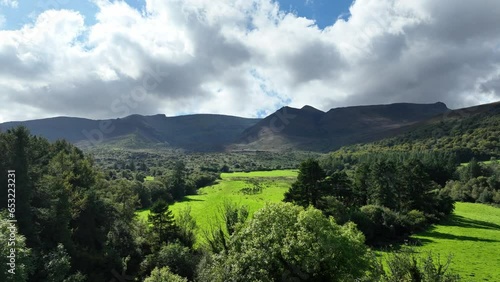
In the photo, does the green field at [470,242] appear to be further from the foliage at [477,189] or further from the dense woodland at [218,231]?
the foliage at [477,189]

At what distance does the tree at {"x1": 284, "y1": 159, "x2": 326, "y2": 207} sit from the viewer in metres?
78.9

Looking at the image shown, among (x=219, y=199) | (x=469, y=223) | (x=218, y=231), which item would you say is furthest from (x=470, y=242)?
(x=219, y=199)

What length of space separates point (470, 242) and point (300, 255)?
5194cm

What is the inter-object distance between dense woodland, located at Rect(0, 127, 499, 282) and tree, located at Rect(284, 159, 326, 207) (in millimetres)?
229

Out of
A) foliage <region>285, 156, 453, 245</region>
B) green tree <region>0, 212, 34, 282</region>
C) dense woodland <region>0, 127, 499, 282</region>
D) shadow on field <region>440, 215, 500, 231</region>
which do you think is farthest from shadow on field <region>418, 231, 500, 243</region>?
green tree <region>0, 212, 34, 282</region>

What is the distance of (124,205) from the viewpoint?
242 feet

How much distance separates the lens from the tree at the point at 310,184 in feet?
259

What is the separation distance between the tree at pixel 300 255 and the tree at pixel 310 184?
40.2 m

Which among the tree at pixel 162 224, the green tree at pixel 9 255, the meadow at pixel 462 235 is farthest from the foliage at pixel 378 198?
the green tree at pixel 9 255

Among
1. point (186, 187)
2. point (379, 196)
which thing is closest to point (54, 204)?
point (379, 196)

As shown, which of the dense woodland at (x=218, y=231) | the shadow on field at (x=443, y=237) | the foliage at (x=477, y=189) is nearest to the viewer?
the dense woodland at (x=218, y=231)

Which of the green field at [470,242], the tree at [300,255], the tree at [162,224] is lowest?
the green field at [470,242]

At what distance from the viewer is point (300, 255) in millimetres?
35156

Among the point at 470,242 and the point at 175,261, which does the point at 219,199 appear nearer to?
the point at 175,261
